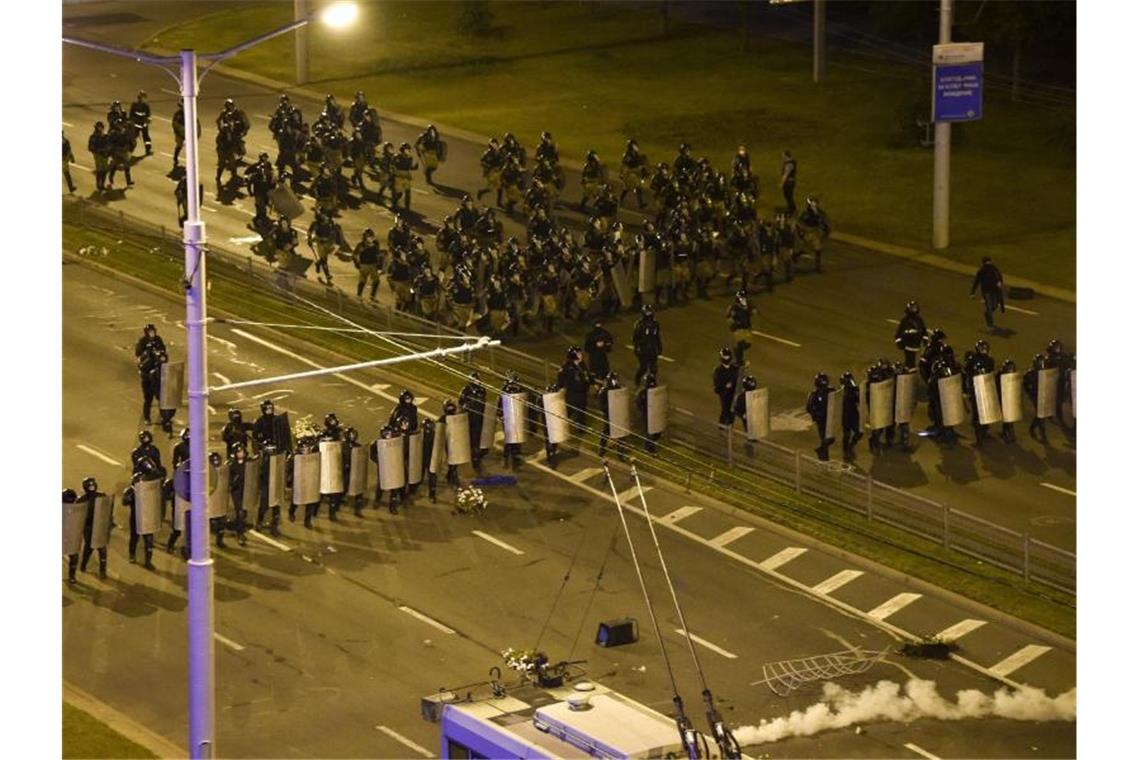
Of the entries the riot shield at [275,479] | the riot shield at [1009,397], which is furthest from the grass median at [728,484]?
the riot shield at [275,479]

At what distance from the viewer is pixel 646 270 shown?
48406mm

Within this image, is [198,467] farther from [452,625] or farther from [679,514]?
[679,514]

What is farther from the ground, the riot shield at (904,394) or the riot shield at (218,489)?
the riot shield at (904,394)

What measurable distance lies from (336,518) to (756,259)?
1518 centimetres

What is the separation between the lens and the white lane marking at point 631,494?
3847 cm

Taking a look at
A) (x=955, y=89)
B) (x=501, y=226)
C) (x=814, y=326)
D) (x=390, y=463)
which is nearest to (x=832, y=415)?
(x=390, y=463)

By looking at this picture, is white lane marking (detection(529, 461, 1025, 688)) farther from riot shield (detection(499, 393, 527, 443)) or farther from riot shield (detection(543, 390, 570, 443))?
riot shield (detection(499, 393, 527, 443))

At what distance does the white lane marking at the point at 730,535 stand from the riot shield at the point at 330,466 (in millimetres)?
5447

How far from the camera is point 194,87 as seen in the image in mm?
25203

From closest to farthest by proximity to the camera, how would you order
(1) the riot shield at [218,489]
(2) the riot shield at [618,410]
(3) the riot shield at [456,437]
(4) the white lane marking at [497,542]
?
(1) the riot shield at [218,489] → (4) the white lane marking at [497,542] → (3) the riot shield at [456,437] → (2) the riot shield at [618,410]

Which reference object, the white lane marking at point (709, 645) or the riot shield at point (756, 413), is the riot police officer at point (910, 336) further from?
the white lane marking at point (709, 645)

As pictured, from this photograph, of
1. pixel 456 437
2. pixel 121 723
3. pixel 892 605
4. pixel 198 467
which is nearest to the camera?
pixel 198 467

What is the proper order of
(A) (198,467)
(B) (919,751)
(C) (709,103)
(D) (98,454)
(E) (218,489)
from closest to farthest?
1. (A) (198,467)
2. (B) (919,751)
3. (E) (218,489)
4. (D) (98,454)
5. (C) (709,103)

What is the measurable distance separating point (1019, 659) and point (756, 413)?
804 cm
